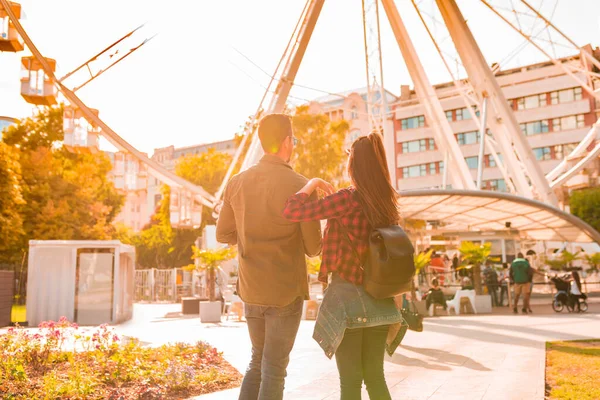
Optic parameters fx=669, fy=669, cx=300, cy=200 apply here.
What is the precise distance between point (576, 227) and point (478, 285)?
6.01 m

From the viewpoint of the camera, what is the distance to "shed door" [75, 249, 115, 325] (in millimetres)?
17500

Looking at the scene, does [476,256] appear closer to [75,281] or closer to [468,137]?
[75,281]

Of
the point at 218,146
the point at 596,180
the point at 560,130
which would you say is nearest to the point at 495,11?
the point at 596,180

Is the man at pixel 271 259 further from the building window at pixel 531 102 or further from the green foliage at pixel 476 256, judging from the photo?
the building window at pixel 531 102

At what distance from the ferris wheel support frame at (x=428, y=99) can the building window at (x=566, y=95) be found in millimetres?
40730

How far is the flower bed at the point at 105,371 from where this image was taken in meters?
5.80

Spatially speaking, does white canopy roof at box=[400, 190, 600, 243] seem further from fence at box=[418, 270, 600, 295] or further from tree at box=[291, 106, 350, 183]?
tree at box=[291, 106, 350, 183]

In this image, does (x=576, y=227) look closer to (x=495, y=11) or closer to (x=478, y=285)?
(x=478, y=285)

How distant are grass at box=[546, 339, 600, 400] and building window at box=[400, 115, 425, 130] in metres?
61.1

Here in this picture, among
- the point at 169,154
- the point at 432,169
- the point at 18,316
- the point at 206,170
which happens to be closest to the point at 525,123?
the point at 432,169

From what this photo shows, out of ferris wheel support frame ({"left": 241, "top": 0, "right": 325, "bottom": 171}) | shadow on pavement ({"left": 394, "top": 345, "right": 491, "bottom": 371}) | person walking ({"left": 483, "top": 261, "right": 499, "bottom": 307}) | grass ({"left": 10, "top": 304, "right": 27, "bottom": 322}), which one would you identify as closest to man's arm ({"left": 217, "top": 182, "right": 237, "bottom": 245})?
shadow on pavement ({"left": 394, "top": 345, "right": 491, "bottom": 371})

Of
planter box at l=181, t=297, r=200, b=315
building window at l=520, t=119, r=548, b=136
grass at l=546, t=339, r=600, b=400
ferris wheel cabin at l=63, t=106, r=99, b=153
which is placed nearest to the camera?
grass at l=546, t=339, r=600, b=400

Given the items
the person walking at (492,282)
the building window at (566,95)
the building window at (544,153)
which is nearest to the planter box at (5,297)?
the person walking at (492,282)

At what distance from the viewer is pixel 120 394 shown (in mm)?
5789
